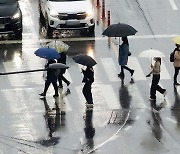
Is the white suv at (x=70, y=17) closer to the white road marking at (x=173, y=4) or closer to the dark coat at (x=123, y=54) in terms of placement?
the dark coat at (x=123, y=54)

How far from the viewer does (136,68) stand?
86.3 feet

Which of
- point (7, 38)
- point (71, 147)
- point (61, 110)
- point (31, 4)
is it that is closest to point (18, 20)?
point (7, 38)

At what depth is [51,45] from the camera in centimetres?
2409

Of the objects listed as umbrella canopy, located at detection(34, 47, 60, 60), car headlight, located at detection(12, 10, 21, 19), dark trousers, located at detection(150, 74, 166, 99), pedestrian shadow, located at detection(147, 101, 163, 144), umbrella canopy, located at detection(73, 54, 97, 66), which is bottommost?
pedestrian shadow, located at detection(147, 101, 163, 144)

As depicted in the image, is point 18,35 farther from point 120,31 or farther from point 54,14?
point 120,31

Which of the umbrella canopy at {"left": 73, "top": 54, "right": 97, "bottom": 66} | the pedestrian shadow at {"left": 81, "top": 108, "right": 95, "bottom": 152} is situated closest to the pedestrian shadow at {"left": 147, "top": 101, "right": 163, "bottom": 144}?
the pedestrian shadow at {"left": 81, "top": 108, "right": 95, "bottom": 152}

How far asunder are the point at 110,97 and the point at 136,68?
2.72 meters

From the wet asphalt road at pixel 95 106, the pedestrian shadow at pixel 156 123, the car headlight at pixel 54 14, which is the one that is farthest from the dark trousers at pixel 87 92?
the car headlight at pixel 54 14

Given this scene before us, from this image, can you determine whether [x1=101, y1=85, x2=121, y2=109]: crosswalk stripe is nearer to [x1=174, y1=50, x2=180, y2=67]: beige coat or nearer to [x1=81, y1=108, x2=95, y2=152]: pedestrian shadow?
[x1=81, y1=108, x2=95, y2=152]: pedestrian shadow

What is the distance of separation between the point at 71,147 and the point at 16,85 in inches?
198

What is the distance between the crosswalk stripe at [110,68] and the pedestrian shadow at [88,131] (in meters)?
2.79

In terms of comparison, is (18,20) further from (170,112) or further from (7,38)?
(170,112)

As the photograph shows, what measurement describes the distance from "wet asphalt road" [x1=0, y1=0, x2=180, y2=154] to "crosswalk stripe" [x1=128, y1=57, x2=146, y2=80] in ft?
0.11

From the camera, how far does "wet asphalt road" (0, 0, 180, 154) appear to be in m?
20.7
